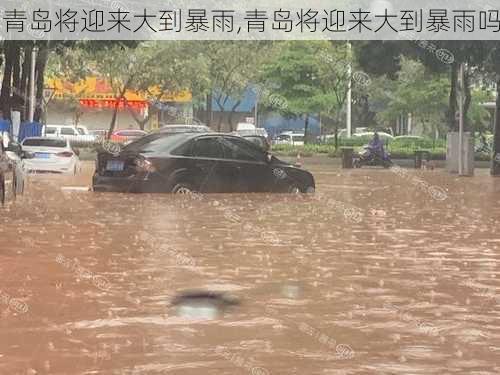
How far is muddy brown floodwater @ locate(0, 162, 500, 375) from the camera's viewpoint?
6.26 metres

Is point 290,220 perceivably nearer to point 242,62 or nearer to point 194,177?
point 194,177

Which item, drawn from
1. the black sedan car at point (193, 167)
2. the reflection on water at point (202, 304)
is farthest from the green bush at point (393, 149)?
the reflection on water at point (202, 304)

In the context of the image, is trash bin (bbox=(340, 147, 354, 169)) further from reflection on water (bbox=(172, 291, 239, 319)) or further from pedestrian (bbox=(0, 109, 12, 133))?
reflection on water (bbox=(172, 291, 239, 319))

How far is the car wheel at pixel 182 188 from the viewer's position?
19.4 metres

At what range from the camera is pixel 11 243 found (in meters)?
11.8

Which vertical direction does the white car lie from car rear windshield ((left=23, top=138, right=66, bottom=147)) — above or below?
below

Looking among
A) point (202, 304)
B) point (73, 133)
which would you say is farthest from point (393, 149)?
point (202, 304)

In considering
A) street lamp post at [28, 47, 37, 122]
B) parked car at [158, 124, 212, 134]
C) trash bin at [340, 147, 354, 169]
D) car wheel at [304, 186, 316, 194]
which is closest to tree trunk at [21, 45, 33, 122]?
street lamp post at [28, 47, 37, 122]

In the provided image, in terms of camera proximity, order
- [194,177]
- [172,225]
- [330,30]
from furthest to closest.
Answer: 1. [330,30]
2. [194,177]
3. [172,225]

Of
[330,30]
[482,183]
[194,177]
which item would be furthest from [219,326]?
[330,30]

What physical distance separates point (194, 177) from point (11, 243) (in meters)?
8.10

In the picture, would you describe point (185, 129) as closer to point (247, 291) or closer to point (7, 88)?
point (7, 88)

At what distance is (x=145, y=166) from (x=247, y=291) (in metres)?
10.8

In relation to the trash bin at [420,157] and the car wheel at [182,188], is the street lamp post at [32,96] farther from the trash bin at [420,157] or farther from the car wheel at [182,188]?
the car wheel at [182,188]
